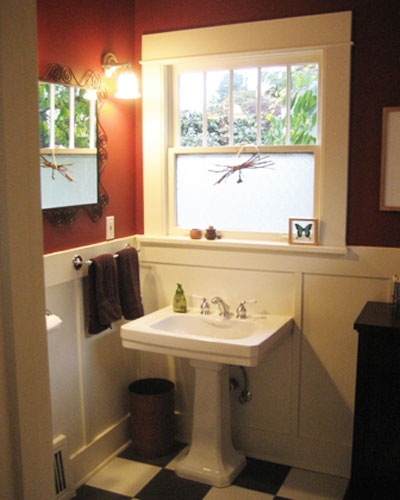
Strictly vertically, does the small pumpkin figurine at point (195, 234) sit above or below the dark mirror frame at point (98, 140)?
below

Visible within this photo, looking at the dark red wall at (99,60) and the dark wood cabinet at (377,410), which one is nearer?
the dark wood cabinet at (377,410)

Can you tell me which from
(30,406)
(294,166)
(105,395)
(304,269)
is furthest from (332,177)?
(30,406)

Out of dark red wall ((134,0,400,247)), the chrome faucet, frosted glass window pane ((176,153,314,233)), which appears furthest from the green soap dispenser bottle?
dark red wall ((134,0,400,247))

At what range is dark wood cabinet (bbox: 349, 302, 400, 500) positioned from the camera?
230 cm

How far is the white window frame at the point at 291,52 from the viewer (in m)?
2.73

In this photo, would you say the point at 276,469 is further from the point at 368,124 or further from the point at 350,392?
the point at 368,124

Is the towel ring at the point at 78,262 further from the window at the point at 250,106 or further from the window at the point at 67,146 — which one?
the window at the point at 250,106

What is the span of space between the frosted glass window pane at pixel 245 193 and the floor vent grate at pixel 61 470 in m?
1.30

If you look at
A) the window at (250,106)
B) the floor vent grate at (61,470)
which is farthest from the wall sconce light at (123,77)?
the floor vent grate at (61,470)

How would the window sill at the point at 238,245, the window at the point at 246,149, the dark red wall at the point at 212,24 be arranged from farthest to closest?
1. the window at the point at 246,149
2. the window sill at the point at 238,245
3. the dark red wall at the point at 212,24

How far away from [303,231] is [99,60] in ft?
4.32

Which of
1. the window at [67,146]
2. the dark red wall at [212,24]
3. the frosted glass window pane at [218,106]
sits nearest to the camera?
the window at [67,146]

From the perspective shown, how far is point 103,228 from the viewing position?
300 cm

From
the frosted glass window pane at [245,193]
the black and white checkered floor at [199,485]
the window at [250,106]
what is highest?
the window at [250,106]
